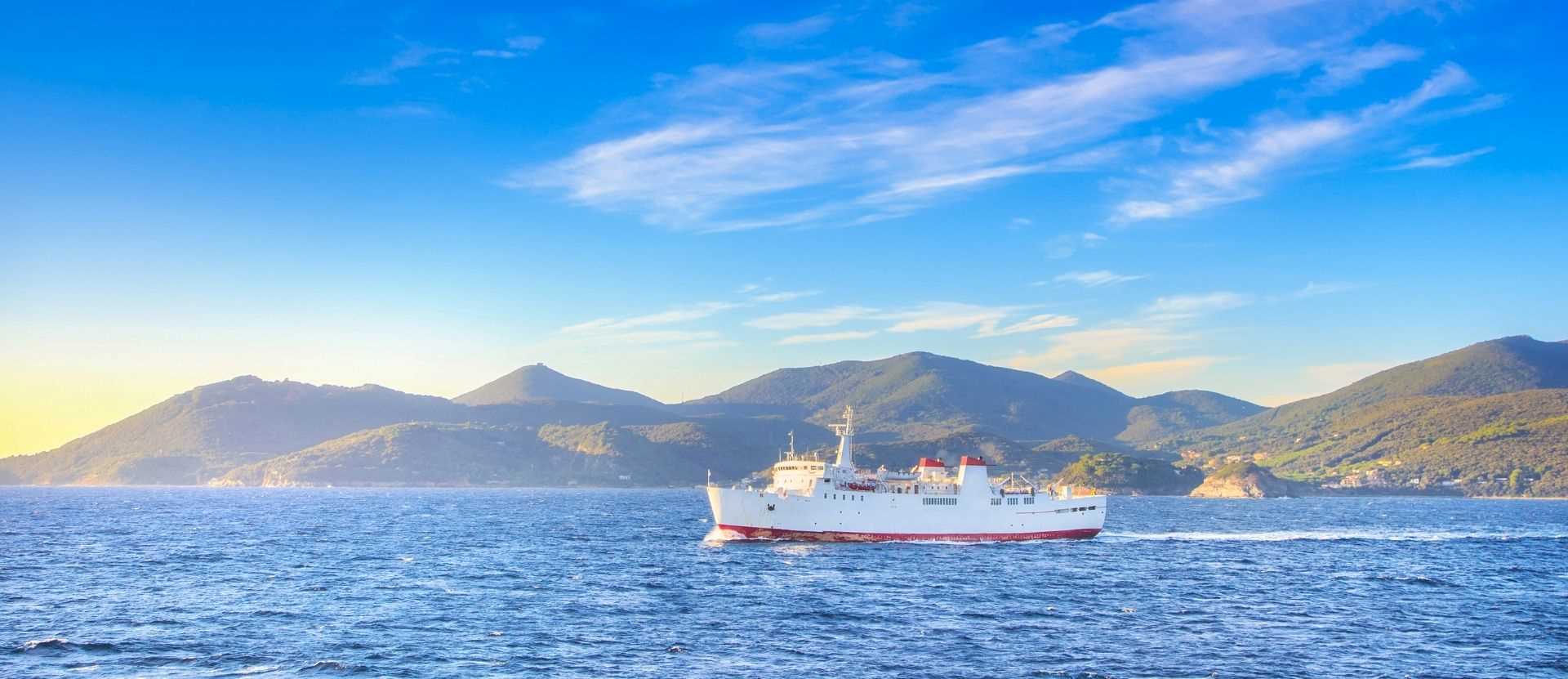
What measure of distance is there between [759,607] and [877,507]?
120ft

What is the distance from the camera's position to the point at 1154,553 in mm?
87875

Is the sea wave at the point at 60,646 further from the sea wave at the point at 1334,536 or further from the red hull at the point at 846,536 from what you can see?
the sea wave at the point at 1334,536

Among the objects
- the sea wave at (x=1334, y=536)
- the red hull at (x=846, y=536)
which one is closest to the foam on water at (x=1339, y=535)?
the sea wave at (x=1334, y=536)

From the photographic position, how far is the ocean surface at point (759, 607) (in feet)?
136

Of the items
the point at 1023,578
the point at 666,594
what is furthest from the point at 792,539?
the point at 666,594

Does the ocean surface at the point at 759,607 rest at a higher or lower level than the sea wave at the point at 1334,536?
higher

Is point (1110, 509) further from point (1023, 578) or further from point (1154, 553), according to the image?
point (1023, 578)

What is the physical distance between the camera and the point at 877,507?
90688 mm

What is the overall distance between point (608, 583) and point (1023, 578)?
24873mm

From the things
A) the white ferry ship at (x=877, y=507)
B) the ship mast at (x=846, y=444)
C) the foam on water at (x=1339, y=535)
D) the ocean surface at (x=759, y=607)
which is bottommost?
the foam on water at (x=1339, y=535)

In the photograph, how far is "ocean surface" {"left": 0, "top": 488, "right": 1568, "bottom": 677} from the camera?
4156 cm

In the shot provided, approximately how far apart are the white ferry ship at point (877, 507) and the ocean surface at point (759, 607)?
256cm

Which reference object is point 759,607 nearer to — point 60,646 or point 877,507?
point 60,646

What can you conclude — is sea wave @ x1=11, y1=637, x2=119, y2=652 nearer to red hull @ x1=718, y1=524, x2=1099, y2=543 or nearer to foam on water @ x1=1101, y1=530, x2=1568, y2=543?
red hull @ x1=718, y1=524, x2=1099, y2=543
